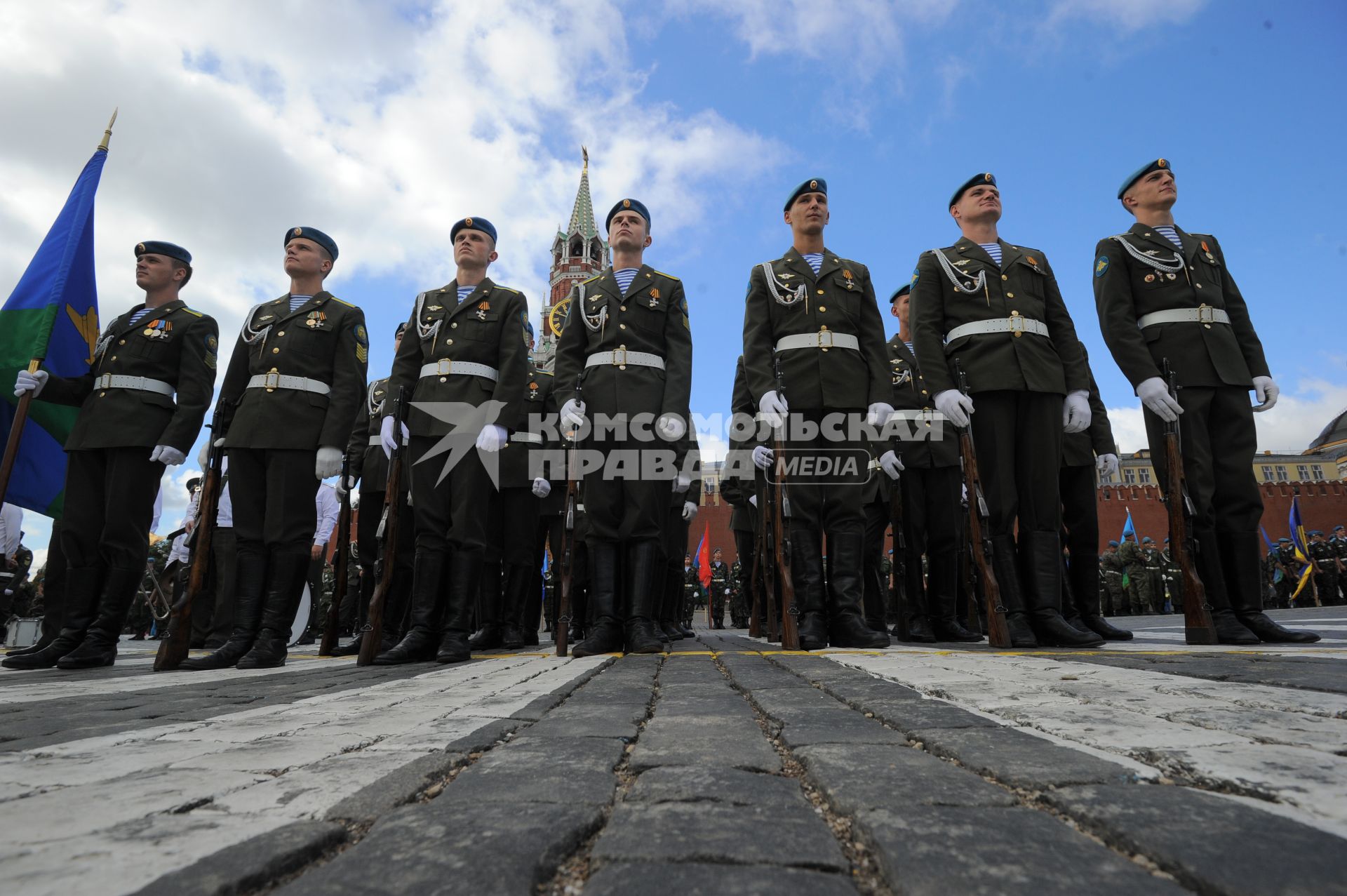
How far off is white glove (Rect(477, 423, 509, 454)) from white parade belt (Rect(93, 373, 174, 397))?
2.00m

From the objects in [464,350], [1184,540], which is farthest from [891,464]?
[464,350]

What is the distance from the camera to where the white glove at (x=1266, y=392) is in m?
4.02

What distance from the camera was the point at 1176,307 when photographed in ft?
13.3

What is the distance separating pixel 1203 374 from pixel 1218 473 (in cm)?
52

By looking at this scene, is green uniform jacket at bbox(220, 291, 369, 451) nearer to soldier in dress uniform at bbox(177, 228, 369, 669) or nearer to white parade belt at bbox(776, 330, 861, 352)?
soldier in dress uniform at bbox(177, 228, 369, 669)

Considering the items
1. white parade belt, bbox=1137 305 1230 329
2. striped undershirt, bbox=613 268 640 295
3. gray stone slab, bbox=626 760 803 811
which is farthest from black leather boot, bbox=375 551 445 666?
white parade belt, bbox=1137 305 1230 329

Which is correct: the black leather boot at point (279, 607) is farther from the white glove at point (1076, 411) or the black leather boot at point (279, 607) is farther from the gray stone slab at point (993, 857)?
the white glove at point (1076, 411)

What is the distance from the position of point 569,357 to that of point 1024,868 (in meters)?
4.04

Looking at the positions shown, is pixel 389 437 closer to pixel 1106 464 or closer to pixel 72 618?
pixel 72 618

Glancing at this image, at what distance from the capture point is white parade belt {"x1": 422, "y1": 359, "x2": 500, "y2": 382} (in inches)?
171


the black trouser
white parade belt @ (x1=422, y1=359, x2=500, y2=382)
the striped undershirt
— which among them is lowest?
the black trouser

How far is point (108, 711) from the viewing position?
6.64 feet

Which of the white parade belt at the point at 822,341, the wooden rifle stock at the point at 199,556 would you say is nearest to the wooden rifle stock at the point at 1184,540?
the white parade belt at the point at 822,341

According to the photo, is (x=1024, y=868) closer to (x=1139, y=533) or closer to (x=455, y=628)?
(x=455, y=628)
